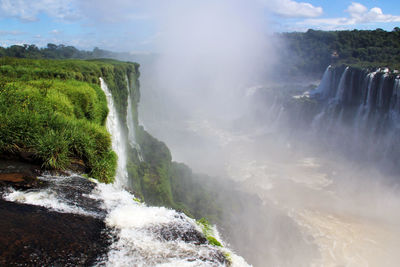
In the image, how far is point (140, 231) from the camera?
12.2ft

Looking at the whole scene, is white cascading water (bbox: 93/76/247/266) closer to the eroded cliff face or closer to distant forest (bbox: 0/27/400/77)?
the eroded cliff face

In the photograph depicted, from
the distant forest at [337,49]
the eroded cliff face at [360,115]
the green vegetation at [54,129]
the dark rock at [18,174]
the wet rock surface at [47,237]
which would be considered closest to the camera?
the wet rock surface at [47,237]

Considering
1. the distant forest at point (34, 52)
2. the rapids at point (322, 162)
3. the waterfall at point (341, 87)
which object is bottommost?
the rapids at point (322, 162)

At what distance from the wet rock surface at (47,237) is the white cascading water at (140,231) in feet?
0.44

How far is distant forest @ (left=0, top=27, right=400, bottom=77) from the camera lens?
52.6 meters

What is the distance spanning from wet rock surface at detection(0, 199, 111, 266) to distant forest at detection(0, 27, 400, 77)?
4443 centimetres

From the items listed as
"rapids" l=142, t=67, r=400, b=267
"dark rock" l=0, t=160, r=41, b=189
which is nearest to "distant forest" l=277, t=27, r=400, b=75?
"rapids" l=142, t=67, r=400, b=267

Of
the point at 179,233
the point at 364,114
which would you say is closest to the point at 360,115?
the point at 364,114

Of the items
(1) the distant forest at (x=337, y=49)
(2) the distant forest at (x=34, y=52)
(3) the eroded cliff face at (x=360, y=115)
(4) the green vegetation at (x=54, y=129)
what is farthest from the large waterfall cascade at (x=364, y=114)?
(2) the distant forest at (x=34, y=52)

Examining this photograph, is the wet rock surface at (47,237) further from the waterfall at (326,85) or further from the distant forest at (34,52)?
the distant forest at (34,52)

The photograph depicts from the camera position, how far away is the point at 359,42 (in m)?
64.9

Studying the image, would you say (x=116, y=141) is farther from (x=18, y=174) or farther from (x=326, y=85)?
(x=326, y=85)

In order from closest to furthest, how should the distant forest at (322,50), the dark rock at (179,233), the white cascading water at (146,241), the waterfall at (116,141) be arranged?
the white cascading water at (146,241)
the dark rock at (179,233)
the waterfall at (116,141)
the distant forest at (322,50)

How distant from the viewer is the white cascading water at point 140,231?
3.26 meters
